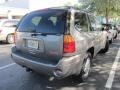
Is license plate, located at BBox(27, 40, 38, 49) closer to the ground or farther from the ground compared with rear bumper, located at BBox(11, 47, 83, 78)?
farther from the ground

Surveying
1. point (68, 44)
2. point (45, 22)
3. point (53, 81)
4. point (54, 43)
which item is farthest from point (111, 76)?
point (45, 22)

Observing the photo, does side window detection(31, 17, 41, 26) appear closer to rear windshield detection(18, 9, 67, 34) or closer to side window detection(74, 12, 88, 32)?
rear windshield detection(18, 9, 67, 34)

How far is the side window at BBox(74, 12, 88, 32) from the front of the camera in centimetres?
584

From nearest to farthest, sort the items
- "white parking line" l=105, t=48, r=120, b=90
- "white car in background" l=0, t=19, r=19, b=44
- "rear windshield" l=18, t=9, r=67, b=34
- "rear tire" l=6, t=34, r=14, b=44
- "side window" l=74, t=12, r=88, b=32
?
"rear windshield" l=18, t=9, r=67, b=34
"side window" l=74, t=12, r=88, b=32
"white parking line" l=105, t=48, r=120, b=90
"white car in background" l=0, t=19, r=19, b=44
"rear tire" l=6, t=34, r=14, b=44

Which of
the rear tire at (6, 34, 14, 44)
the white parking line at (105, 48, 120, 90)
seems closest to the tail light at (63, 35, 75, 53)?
the white parking line at (105, 48, 120, 90)

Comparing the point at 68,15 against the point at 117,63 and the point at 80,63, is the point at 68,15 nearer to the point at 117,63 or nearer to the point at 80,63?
the point at 80,63

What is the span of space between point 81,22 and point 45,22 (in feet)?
3.31

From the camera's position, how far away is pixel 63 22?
17.7ft

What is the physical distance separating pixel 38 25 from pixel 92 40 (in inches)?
70.3

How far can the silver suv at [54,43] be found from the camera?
5.25 m

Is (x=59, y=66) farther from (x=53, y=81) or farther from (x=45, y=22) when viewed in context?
(x=53, y=81)

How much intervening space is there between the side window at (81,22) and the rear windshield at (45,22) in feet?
1.46

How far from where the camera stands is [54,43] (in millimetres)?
5266

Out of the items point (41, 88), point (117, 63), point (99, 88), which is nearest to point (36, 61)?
point (41, 88)
